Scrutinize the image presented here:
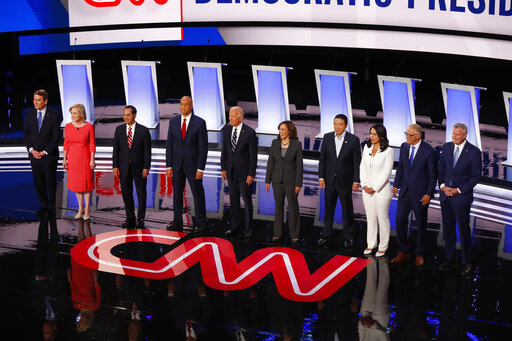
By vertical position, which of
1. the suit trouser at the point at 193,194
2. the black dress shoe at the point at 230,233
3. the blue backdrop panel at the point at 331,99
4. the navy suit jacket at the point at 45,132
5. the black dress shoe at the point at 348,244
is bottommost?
the black dress shoe at the point at 348,244

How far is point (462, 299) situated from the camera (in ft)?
18.2

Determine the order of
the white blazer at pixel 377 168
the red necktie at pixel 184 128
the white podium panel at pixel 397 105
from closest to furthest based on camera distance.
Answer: the white blazer at pixel 377 168
the red necktie at pixel 184 128
the white podium panel at pixel 397 105

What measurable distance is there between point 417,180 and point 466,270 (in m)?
0.98

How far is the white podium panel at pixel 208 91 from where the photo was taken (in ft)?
39.8

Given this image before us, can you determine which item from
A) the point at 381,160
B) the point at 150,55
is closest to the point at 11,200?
the point at 381,160

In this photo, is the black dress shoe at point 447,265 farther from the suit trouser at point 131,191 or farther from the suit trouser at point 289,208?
the suit trouser at point 131,191

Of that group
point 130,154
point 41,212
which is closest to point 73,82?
point 41,212

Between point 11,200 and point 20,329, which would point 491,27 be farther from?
point 20,329

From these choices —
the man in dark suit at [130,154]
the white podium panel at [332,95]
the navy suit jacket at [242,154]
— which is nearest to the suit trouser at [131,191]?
the man in dark suit at [130,154]

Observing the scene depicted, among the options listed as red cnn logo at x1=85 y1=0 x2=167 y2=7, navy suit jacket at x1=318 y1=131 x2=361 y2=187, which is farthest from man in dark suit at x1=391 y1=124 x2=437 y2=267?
red cnn logo at x1=85 y1=0 x2=167 y2=7

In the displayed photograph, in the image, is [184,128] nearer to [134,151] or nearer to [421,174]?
[134,151]

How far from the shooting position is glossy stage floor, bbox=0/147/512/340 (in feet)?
16.1

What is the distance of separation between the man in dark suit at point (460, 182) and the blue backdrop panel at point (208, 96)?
→ 6595 mm

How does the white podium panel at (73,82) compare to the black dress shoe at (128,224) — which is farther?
the white podium panel at (73,82)
